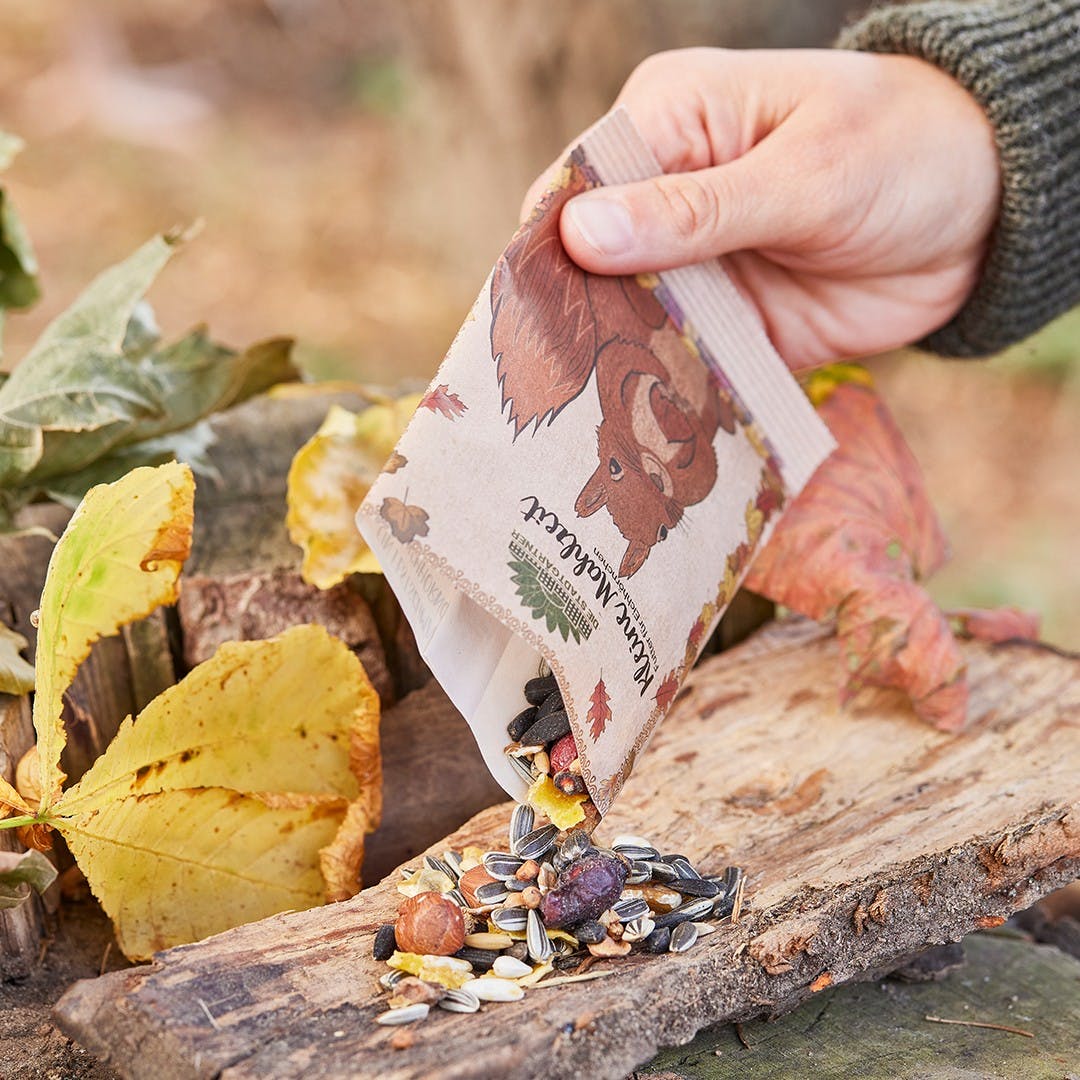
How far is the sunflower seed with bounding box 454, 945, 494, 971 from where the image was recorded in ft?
2.78

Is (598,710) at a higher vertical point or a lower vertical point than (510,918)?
higher

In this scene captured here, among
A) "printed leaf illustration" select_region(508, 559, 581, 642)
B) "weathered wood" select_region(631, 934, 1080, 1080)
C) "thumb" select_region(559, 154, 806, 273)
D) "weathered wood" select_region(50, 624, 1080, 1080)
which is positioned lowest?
"weathered wood" select_region(631, 934, 1080, 1080)

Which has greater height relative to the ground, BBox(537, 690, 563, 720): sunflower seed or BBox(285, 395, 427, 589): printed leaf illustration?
BBox(285, 395, 427, 589): printed leaf illustration

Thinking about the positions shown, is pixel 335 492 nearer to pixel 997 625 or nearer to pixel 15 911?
pixel 15 911

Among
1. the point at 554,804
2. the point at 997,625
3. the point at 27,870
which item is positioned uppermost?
the point at 27,870

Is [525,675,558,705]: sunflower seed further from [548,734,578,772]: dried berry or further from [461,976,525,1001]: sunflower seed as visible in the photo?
[461,976,525,1001]: sunflower seed

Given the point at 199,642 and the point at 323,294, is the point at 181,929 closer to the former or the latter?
the point at 199,642

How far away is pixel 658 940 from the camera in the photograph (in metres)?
0.87

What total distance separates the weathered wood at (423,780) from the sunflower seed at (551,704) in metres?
0.37

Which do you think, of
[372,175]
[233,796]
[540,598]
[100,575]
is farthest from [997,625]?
[372,175]

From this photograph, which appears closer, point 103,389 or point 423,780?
point 103,389

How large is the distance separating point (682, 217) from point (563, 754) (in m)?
0.48

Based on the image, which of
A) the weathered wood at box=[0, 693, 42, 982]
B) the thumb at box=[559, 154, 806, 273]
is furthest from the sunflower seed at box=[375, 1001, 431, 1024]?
the thumb at box=[559, 154, 806, 273]

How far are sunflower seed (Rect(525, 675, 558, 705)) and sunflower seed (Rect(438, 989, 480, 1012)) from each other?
0.21 metres
